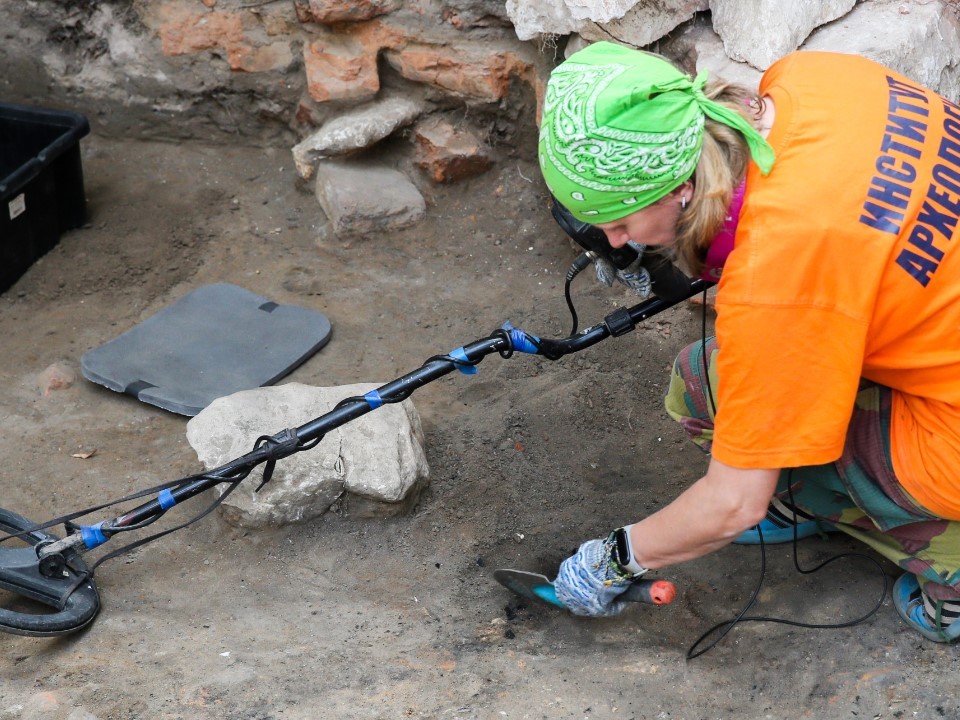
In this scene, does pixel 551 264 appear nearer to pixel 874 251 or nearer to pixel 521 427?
pixel 521 427

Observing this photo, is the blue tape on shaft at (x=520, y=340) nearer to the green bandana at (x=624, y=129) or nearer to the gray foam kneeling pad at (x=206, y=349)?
the green bandana at (x=624, y=129)

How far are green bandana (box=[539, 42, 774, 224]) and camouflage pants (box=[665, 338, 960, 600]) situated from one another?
0.64 metres

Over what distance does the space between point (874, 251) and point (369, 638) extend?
1.24m

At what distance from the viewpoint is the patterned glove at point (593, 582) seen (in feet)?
5.99

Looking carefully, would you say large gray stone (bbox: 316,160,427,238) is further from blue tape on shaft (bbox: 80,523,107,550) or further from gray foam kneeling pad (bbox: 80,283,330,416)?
blue tape on shaft (bbox: 80,523,107,550)

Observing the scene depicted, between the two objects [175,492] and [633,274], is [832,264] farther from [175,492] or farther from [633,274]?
[175,492]

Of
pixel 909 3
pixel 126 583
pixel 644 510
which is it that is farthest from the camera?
pixel 909 3

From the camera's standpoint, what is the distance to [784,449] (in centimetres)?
148

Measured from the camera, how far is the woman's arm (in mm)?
1544

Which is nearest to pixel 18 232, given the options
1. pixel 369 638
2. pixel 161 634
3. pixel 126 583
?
pixel 126 583

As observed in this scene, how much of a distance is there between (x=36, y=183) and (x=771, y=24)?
2421mm

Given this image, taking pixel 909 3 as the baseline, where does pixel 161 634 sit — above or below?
below

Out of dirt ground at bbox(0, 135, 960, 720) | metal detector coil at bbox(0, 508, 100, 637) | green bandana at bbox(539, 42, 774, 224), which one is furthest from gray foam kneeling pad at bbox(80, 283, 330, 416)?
green bandana at bbox(539, 42, 774, 224)

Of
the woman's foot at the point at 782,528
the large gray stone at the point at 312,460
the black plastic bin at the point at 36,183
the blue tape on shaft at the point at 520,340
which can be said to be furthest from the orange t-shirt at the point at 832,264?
the black plastic bin at the point at 36,183
